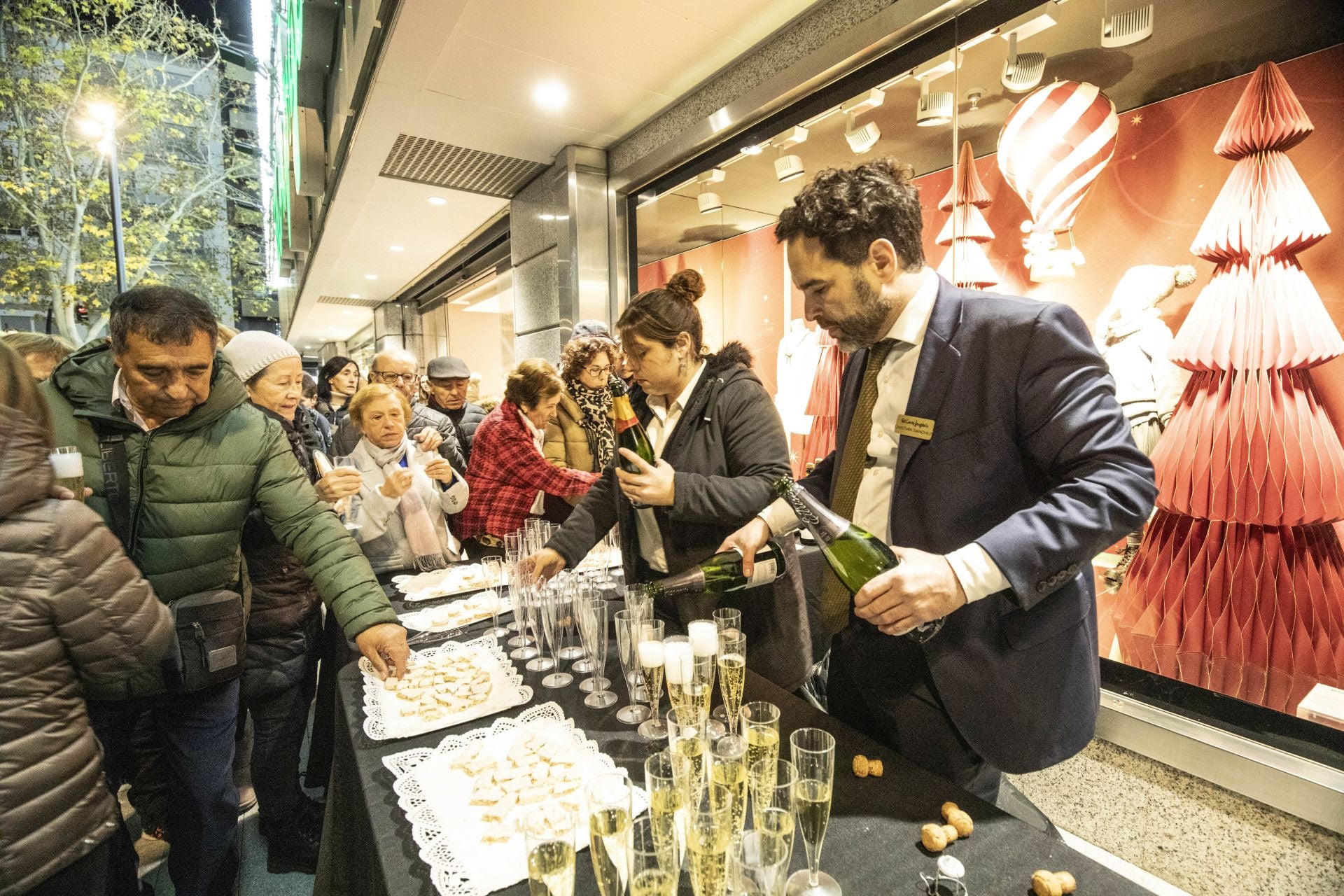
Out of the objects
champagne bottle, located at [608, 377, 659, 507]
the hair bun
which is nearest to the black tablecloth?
champagne bottle, located at [608, 377, 659, 507]

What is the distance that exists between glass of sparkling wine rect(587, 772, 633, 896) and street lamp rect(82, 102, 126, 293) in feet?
28.7

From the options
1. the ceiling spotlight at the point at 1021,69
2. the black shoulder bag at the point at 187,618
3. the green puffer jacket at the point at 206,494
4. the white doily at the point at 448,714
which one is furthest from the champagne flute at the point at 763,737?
the ceiling spotlight at the point at 1021,69

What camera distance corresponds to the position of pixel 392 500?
235 cm

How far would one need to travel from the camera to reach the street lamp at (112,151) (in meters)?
→ 6.61

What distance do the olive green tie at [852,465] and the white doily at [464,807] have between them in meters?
0.62

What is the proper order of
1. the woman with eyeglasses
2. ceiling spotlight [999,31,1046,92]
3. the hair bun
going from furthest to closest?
the woman with eyeglasses < ceiling spotlight [999,31,1046,92] < the hair bun

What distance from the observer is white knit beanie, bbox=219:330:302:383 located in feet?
7.53

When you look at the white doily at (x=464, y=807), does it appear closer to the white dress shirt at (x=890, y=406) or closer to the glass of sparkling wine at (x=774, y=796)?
the glass of sparkling wine at (x=774, y=796)

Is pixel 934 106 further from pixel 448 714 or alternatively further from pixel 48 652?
pixel 48 652

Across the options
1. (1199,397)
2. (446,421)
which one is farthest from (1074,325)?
(446,421)

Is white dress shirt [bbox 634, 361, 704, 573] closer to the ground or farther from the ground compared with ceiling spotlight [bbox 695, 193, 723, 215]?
closer to the ground

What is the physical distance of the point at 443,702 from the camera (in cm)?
139

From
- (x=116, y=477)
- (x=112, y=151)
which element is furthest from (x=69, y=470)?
(x=112, y=151)

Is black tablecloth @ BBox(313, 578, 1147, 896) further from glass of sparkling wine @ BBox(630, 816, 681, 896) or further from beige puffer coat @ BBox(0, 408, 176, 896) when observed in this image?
beige puffer coat @ BBox(0, 408, 176, 896)
